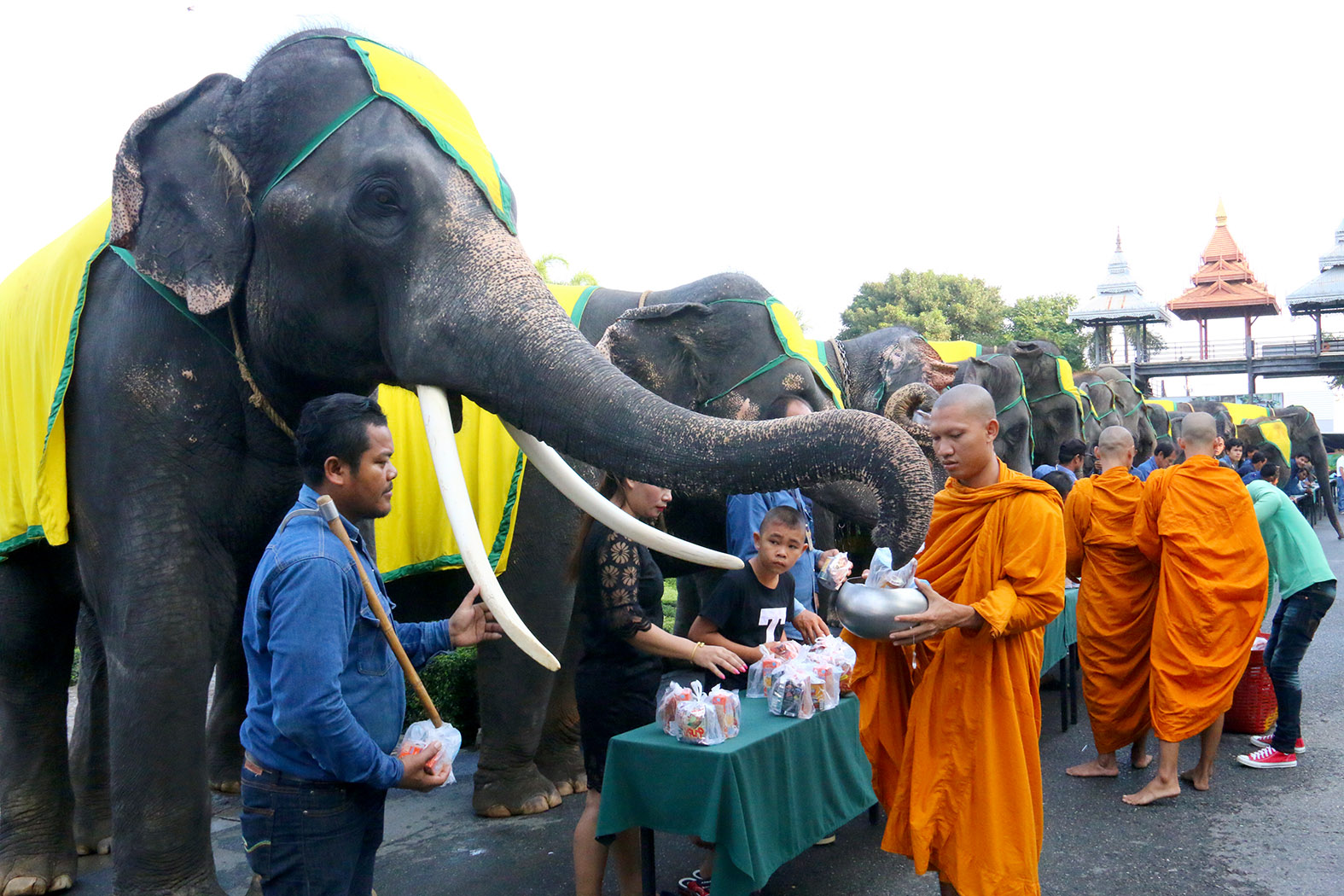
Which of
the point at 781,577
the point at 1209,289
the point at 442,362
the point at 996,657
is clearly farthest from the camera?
the point at 1209,289

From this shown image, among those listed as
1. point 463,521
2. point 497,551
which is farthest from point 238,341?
point 497,551

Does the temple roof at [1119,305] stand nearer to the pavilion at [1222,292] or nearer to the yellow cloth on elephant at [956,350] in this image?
the pavilion at [1222,292]

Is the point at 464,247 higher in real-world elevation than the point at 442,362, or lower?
higher

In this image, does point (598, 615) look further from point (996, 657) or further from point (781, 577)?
point (996, 657)

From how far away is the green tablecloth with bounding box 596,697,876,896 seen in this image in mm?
3252

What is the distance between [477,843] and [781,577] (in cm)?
174

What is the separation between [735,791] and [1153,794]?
3.01 metres

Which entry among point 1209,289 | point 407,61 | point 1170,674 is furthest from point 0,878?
point 1209,289

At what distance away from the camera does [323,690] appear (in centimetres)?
227

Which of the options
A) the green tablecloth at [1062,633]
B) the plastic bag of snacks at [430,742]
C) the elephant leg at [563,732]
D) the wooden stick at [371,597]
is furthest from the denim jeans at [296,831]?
the green tablecloth at [1062,633]

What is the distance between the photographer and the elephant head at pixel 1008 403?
28.7 feet

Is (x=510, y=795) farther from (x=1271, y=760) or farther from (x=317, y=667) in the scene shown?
(x=1271, y=760)

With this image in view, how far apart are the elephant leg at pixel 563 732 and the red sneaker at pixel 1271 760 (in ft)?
11.9

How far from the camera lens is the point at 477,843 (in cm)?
455
